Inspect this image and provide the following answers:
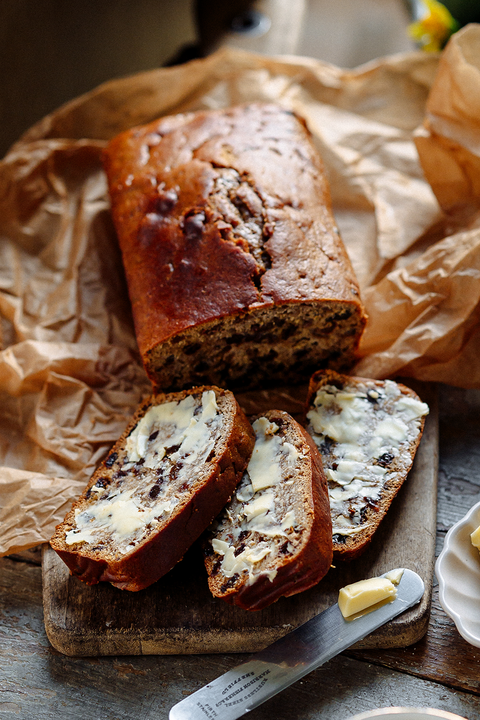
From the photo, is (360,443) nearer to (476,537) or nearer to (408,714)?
(476,537)

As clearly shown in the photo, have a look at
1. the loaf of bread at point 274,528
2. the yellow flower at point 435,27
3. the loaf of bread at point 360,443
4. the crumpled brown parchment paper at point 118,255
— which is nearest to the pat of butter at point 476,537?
the loaf of bread at point 360,443

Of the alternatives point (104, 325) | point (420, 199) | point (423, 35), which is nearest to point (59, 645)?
point (104, 325)

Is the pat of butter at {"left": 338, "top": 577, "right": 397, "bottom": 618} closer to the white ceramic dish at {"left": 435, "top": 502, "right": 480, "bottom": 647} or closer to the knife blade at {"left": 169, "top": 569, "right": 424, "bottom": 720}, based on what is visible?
the knife blade at {"left": 169, "top": 569, "right": 424, "bottom": 720}

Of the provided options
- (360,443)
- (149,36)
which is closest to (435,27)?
(149,36)

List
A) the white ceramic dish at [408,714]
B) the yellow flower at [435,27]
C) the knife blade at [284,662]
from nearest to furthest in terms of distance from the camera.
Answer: the white ceramic dish at [408,714]
the knife blade at [284,662]
the yellow flower at [435,27]

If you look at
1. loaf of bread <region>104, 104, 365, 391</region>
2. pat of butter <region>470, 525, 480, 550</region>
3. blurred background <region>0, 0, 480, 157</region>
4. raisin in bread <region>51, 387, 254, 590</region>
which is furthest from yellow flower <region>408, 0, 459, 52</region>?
pat of butter <region>470, 525, 480, 550</region>

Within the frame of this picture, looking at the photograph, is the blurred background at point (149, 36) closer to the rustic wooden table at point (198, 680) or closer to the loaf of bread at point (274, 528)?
the loaf of bread at point (274, 528)
